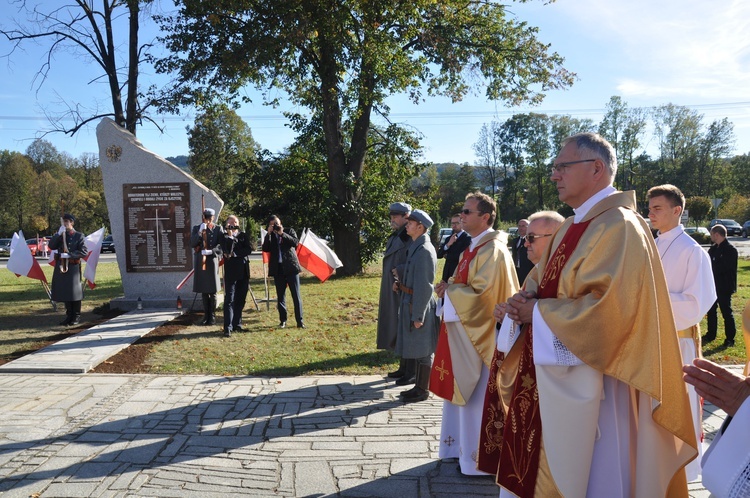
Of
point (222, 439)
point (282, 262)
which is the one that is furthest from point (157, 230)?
point (222, 439)

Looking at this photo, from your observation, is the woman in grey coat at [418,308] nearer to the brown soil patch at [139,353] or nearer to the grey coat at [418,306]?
the grey coat at [418,306]

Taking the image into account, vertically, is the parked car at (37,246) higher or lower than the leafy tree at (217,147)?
lower

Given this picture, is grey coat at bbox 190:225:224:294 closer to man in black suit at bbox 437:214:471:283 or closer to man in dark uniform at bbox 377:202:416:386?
man in black suit at bbox 437:214:471:283

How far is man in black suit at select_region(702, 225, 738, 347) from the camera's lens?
8489 millimetres

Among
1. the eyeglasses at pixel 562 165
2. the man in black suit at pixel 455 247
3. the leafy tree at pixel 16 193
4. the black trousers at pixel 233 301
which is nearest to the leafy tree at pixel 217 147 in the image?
the leafy tree at pixel 16 193

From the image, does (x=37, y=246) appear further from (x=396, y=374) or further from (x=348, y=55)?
(x=396, y=374)

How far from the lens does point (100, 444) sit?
4.53m

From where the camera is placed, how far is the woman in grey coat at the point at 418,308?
18.1 ft

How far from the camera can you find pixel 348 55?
16.3 meters

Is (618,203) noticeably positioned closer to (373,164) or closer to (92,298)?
(92,298)

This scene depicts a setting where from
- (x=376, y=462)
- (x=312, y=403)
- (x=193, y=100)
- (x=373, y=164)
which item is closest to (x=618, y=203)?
(x=376, y=462)

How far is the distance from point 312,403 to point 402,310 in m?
1.33

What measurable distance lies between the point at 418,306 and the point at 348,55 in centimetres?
1261

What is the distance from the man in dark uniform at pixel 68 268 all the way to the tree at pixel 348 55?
662 cm
